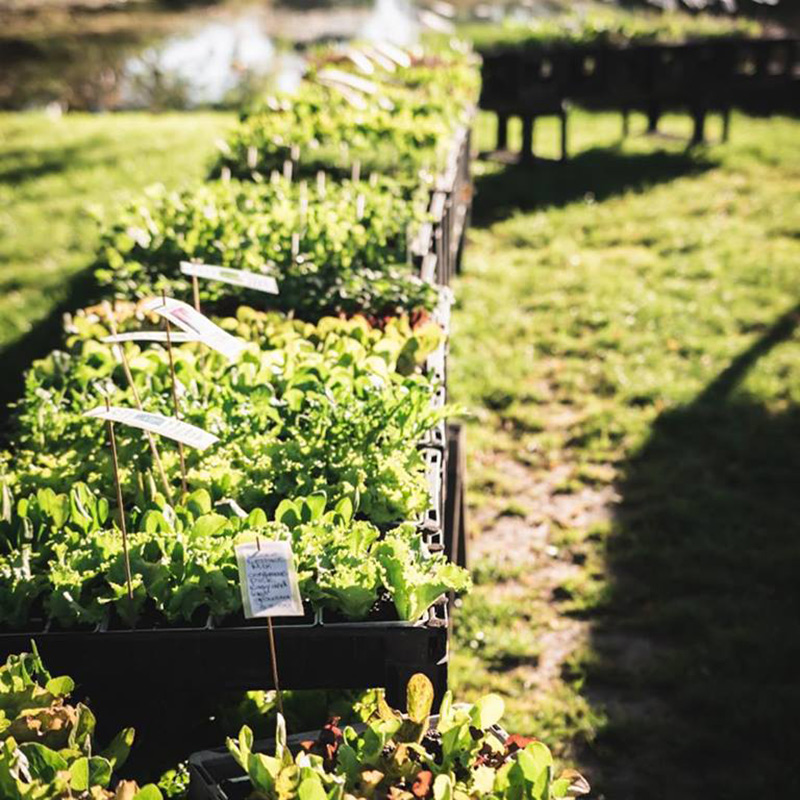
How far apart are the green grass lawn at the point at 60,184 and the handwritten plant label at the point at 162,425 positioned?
349 cm

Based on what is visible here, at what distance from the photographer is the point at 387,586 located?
2.55 m

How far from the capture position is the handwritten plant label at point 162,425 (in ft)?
7.57

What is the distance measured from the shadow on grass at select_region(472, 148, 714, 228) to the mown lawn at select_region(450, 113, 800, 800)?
2.5 inches

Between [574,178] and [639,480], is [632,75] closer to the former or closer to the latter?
[574,178]

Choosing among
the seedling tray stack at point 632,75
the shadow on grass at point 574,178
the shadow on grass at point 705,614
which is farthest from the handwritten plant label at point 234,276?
the seedling tray stack at point 632,75

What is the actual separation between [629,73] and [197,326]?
31.4 ft

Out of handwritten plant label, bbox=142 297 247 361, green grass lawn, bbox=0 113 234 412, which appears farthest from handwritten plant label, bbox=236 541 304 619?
green grass lawn, bbox=0 113 234 412

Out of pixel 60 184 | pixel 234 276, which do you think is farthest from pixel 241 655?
pixel 60 184

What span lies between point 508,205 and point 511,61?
1746mm

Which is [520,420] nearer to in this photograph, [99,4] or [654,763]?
[654,763]

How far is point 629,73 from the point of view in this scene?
438 inches

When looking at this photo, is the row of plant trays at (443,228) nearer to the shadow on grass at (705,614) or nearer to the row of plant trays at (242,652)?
the shadow on grass at (705,614)

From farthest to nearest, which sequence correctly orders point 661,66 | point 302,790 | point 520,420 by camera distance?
point 661,66, point 520,420, point 302,790

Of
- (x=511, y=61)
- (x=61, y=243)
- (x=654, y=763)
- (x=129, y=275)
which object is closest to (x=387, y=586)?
(x=654, y=763)
